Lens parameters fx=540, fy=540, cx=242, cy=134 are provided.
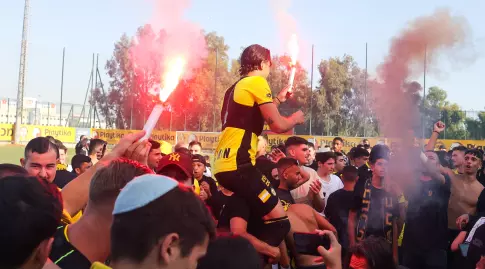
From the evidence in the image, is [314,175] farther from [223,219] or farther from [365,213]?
[223,219]

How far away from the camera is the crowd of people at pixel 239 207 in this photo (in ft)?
6.20

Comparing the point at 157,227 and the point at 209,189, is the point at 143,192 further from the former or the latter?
the point at 209,189

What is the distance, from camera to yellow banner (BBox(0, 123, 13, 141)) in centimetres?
4269

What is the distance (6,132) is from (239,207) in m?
42.5

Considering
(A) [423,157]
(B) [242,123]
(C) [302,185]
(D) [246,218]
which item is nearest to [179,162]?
(B) [242,123]

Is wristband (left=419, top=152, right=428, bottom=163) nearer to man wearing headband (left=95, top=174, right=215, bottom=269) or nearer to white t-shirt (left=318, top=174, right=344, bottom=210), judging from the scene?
white t-shirt (left=318, top=174, right=344, bottom=210)

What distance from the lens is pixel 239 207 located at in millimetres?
4832

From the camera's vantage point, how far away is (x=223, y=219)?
5059mm

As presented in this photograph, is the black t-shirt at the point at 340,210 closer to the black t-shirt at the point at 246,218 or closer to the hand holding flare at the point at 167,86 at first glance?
the black t-shirt at the point at 246,218

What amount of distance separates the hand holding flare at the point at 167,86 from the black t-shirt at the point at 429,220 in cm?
385

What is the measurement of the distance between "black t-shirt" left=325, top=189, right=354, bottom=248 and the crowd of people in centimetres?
2

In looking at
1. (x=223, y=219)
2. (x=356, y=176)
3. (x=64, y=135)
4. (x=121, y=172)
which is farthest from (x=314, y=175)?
(x=64, y=135)

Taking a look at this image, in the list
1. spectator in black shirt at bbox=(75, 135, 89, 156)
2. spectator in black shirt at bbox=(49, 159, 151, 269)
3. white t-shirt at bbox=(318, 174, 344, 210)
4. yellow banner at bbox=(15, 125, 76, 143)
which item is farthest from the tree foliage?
spectator in black shirt at bbox=(49, 159, 151, 269)

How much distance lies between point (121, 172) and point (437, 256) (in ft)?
20.2
